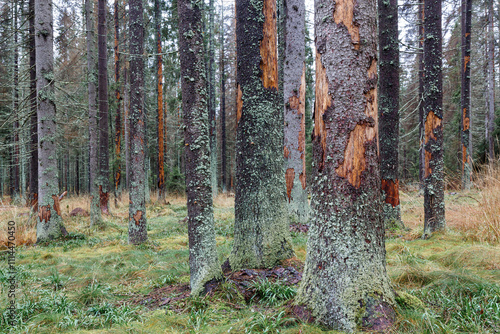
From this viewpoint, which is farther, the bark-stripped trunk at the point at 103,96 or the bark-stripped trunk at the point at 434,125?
the bark-stripped trunk at the point at 103,96

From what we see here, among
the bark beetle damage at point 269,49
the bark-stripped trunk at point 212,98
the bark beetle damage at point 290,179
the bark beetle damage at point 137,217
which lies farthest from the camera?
the bark-stripped trunk at point 212,98

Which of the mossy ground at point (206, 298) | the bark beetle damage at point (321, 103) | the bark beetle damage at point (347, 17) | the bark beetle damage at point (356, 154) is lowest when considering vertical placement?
the mossy ground at point (206, 298)

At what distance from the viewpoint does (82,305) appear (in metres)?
3.12

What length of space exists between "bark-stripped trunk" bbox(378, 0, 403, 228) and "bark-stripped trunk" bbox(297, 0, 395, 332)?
15.1 ft

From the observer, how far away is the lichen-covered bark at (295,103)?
24.6 ft

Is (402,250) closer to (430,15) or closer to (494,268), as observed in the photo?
(494,268)

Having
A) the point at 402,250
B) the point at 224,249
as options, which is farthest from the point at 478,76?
the point at 224,249

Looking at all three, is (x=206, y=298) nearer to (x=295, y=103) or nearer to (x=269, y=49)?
(x=269, y=49)

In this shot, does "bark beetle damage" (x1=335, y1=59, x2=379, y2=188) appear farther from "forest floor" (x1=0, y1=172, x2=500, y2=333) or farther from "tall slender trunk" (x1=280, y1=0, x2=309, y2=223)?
"tall slender trunk" (x1=280, y1=0, x2=309, y2=223)

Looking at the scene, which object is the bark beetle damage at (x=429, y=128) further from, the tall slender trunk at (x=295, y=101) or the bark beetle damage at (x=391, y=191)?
the tall slender trunk at (x=295, y=101)

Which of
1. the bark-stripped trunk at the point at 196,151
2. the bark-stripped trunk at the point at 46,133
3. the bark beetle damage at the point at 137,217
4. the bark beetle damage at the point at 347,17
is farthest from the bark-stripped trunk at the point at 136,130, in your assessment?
the bark beetle damage at the point at 347,17

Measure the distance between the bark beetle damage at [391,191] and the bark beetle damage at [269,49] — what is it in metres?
4.06

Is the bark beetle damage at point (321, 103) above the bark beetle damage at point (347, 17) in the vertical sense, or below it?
below

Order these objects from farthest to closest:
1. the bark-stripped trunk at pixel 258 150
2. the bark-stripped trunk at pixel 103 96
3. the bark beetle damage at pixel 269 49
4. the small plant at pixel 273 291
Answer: the bark-stripped trunk at pixel 103 96 < the bark beetle damage at pixel 269 49 < the bark-stripped trunk at pixel 258 150 < the small plant at pixel 273 291
